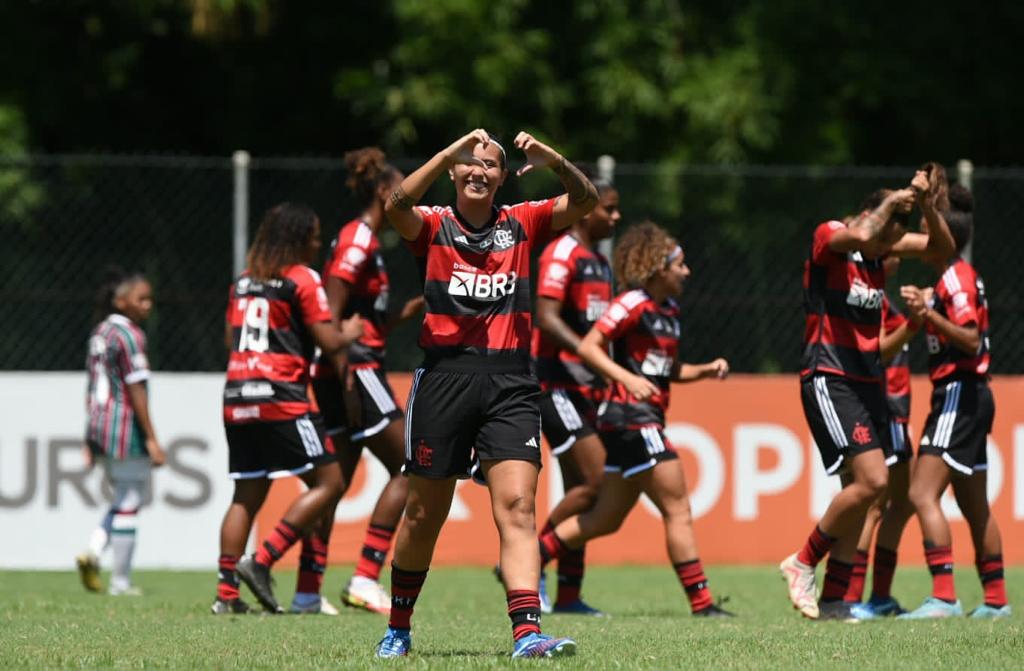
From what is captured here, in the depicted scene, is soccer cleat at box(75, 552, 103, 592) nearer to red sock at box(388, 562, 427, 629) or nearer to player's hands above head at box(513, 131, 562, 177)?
red sock at box(388, 562, 427, 629)

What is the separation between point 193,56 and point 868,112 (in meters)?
7.40

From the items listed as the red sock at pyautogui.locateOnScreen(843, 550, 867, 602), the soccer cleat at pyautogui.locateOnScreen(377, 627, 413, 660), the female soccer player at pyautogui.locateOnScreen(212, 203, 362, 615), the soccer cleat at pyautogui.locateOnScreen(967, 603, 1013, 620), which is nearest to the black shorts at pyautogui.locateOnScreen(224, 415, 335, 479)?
the female soccer player at pyautogui.locateOnScreen(212, 203, 362, 615)

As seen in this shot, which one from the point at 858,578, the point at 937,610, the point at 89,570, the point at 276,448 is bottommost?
the point at 89,570

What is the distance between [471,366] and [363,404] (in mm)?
2933

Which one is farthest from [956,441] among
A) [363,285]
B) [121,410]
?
[121,410]

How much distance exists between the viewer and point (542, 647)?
643 centimetres

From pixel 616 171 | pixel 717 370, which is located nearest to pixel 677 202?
pixel 616 171

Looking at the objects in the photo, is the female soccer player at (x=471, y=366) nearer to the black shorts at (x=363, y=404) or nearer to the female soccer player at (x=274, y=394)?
the female soccer player at (x=274, y=394)

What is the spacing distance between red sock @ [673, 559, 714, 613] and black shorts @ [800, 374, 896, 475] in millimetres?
905

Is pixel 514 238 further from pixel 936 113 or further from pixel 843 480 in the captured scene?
pixel 936 113

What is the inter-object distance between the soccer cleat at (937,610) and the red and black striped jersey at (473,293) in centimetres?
324

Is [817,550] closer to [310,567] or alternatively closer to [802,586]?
[802,586]

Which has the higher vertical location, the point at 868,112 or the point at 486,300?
the point at 868,112

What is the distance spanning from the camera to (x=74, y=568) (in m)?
12.8
